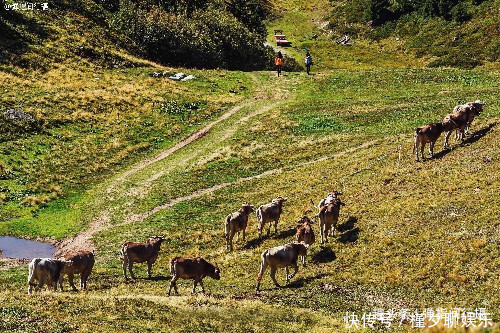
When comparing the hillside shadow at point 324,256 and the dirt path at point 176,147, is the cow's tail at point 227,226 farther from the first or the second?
the dirt path at point 176,147

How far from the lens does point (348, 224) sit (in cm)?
3055

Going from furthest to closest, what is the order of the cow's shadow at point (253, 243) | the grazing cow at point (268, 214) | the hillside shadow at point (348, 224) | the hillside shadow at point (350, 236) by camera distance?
the grazing cow at point (268, 214) < the cow's shadow at point (253, 243) < the hillside shadow at point (348, 224) < the hillside shadow at point (350, 236)

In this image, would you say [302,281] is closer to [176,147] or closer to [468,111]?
[468,111]

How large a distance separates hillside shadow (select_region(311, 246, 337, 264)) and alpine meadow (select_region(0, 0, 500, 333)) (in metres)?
0.15

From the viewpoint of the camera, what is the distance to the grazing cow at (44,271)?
78.1 ft

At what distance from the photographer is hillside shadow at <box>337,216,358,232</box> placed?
30.0 m

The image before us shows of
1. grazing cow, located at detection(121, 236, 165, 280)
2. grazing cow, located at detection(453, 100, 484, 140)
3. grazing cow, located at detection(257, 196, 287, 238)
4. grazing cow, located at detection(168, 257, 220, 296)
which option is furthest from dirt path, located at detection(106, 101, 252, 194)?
grazing cow, located at detection(453, 100, 484, 140)

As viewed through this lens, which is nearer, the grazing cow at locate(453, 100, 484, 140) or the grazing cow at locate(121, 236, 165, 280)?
the grazing cow at locate(121, 236, 165, 280)

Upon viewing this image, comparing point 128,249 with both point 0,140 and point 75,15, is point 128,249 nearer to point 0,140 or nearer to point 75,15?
point 0,140

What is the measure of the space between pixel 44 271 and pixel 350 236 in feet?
53.0

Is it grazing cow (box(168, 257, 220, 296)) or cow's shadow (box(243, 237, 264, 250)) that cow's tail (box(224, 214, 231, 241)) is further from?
grazing cow (box(168, 257, 220, 296))

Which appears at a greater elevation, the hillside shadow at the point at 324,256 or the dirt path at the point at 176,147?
the dirt path at the point at 176,147

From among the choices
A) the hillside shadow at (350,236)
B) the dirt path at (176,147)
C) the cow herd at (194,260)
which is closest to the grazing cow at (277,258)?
the cow herd at (194,260)

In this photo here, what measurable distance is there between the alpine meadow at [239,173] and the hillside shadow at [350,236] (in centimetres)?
15
